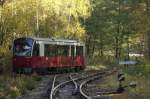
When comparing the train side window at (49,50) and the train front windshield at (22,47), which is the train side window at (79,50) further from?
the train front windshield at (22,47)

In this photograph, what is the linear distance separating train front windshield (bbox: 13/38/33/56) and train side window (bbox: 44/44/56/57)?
1.81 metres

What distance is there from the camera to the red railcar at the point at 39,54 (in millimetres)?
34969

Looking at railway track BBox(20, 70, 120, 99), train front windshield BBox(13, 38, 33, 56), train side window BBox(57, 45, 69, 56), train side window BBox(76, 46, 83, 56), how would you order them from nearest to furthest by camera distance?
railway track BBox(20, 70, 120, 99) < train front windshield BBox(13, 38, 33, 56) < train side window BBox(57, 45, 69, 56) < train side window BBox(76, 46, 83, 56)

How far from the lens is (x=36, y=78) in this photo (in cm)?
2923

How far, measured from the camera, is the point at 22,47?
35.5 m

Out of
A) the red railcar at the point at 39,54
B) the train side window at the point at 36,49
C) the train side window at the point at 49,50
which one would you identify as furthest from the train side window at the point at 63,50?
the train side window at the point at 36,49

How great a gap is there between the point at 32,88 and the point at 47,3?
2289cm

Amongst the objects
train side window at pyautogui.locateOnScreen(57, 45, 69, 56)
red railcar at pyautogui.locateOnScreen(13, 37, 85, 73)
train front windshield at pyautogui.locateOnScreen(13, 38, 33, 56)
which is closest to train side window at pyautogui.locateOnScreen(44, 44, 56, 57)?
red railcar at pyautogui.locateOnScreen(13, 37, 85, 73)

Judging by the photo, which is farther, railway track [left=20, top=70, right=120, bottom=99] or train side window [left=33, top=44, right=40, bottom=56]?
train side window [left=33, top=44, right=40, bottom=56]

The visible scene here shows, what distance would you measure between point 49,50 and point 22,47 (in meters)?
2.67

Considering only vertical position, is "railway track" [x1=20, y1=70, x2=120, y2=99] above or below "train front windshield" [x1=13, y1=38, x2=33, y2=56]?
below

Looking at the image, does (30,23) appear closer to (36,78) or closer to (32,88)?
(36,78)

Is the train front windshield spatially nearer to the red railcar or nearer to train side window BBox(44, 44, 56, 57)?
the red railcar

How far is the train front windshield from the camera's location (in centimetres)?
3480
